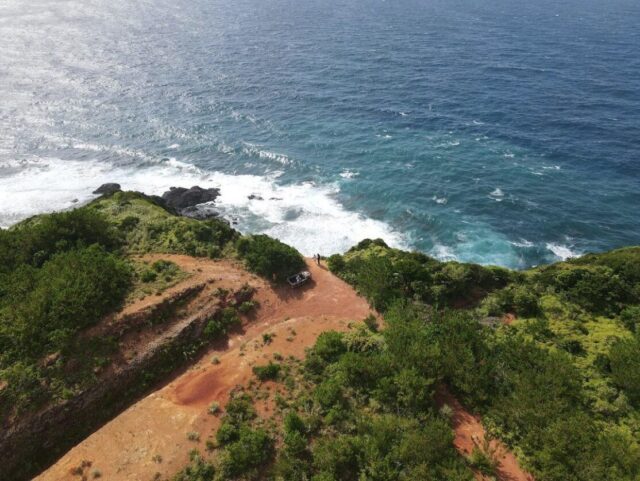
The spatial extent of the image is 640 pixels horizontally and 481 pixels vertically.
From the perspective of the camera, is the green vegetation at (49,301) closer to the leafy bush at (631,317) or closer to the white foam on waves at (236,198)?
the white foam on waves at (236,198)

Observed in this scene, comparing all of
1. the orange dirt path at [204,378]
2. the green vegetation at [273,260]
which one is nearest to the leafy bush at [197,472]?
the orange dirt path at [204,378]

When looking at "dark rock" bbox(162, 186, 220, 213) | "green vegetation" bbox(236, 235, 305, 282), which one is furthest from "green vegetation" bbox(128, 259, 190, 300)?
"dark rock" bbox(162, 186, 220, 213)

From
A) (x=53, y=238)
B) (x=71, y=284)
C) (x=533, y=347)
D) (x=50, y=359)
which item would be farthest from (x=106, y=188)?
(x=533, y=347)

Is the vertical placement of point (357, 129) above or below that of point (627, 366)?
below

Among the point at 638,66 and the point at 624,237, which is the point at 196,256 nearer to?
the point at 624,237

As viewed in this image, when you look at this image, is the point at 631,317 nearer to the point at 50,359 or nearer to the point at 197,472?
the point at 197,472

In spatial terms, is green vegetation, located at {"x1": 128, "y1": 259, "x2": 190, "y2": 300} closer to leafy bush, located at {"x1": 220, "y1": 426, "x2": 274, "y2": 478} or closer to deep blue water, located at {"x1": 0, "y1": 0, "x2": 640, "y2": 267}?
leafy bush, located at {"x1": 220, "y1": 426, "x2": 274, "y2": 478}

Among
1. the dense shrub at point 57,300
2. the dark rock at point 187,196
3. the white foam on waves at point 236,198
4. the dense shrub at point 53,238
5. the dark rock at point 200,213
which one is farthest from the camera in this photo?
the dark rock at point 187,196
